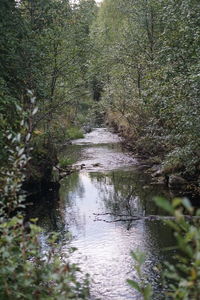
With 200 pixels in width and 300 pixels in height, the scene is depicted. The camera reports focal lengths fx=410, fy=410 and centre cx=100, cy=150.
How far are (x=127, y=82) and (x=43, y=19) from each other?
9318 mm

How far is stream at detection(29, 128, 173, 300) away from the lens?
8818 mm

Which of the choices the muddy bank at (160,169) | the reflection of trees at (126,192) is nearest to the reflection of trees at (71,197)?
the reflection of trees at (126,192)

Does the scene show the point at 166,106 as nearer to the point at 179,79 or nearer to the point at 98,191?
the point at 179,79

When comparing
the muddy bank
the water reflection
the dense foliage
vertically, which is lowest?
the water reflection

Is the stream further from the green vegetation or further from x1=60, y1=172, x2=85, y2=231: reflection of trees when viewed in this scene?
the green vegetation

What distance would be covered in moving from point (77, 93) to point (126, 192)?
4.93 m

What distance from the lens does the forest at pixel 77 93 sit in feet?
14.4

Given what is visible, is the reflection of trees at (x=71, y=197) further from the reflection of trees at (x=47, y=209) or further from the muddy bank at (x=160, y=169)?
the muddy bank at (x=160, y=169)

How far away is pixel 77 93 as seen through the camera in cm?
1797

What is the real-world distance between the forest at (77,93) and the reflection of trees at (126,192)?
95cm

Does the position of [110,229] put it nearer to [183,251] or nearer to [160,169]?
[160,169]

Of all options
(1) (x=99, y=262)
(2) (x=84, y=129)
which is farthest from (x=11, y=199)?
(2) (x=84, y=129)

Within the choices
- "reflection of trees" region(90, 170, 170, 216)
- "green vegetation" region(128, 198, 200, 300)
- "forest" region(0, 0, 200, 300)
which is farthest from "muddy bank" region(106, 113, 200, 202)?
"green vegetation" region(128, 198, 200, 300)

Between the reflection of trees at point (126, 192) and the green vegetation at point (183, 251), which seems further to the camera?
the reflection of trees at point (126, 192)
